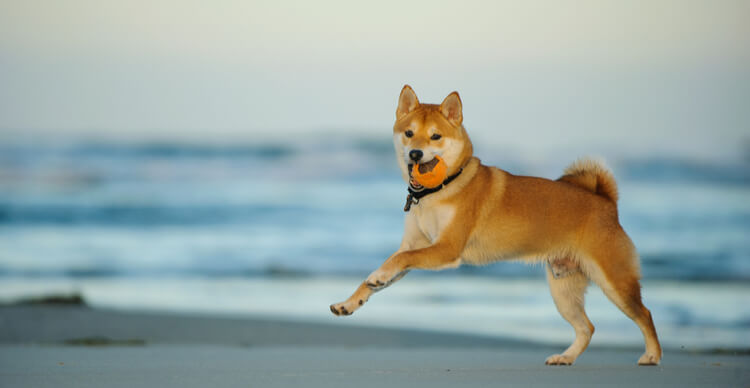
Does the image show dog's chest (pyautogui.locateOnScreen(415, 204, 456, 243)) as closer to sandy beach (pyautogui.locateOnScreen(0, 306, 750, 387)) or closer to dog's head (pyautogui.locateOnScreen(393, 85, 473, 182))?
dog's head (pyautogui.locateOnScreen(393, 85, 473, 182))

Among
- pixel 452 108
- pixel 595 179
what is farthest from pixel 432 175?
pixel 595 179

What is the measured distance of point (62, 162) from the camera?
1964 centimetres

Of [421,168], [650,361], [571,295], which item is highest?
[421,168]

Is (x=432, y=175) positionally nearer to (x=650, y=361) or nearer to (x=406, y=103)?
(x=406, y=103)

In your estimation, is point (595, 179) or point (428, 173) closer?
point (428, 173)

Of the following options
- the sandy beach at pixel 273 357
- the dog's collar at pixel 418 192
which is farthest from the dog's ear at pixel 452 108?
the sandy beach at pixel 273 357

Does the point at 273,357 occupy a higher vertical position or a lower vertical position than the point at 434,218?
lower

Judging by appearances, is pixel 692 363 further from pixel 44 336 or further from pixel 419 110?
pixel 44 336

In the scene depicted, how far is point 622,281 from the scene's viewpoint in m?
5.23

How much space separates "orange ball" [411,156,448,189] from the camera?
500cm

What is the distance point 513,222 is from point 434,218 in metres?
0.50

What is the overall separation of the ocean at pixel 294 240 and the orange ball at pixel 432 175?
4.72ft

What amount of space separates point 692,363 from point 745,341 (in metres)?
2.33

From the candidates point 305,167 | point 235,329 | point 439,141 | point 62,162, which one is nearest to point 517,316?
point 235,329
